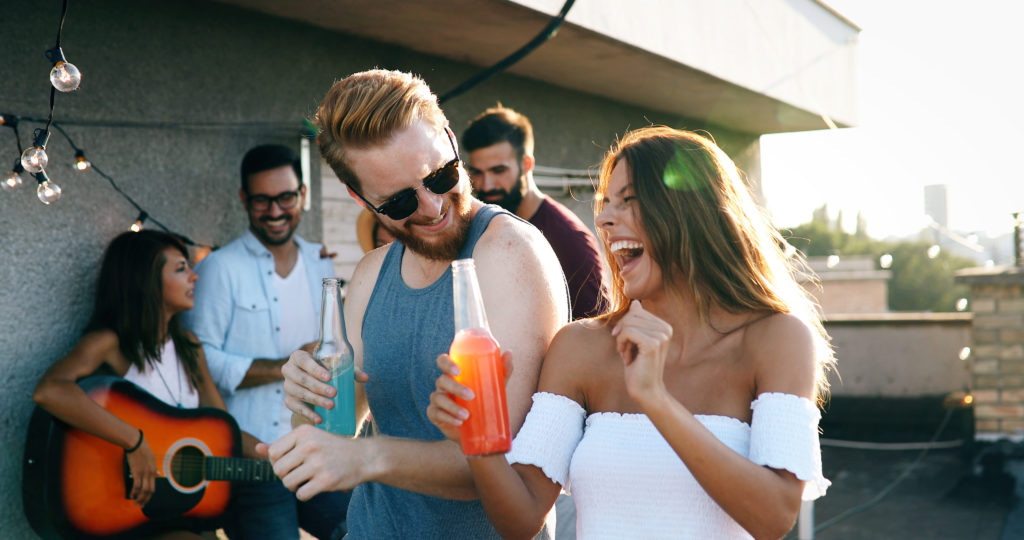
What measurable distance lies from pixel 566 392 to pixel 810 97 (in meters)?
8.04

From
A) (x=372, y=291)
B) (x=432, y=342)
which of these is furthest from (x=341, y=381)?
(x=372, y=291)

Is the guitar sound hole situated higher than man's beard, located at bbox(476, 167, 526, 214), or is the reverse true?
man's beard, located at bbox(476, 167, 526, 214)

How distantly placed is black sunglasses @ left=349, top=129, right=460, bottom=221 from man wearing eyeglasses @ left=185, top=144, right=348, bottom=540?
90.6 inches

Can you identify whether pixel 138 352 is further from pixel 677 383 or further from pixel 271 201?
pixel 677 383

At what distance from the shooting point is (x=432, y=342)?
1.91 meters

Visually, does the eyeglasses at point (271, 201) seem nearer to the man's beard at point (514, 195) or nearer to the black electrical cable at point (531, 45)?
the man's beard at point (514, 195)

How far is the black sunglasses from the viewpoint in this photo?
191 cm

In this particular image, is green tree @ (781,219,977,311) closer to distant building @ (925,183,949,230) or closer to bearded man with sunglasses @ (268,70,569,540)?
distant building @ (925,183,949,230)

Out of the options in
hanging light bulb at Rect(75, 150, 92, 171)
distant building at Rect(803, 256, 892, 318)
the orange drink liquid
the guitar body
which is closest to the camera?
the orange drink liquid

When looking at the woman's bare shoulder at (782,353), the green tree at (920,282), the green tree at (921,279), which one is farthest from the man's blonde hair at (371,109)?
the green tree at (920,282)

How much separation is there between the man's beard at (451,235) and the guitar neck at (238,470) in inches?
86.9

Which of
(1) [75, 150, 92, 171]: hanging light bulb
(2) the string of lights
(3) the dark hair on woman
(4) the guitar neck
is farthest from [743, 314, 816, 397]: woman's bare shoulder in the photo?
(1) [75, 150, 92, 171]: hanging light bulb

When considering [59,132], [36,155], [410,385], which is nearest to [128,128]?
[59,132]

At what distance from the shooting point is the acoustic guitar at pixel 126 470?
344cm
